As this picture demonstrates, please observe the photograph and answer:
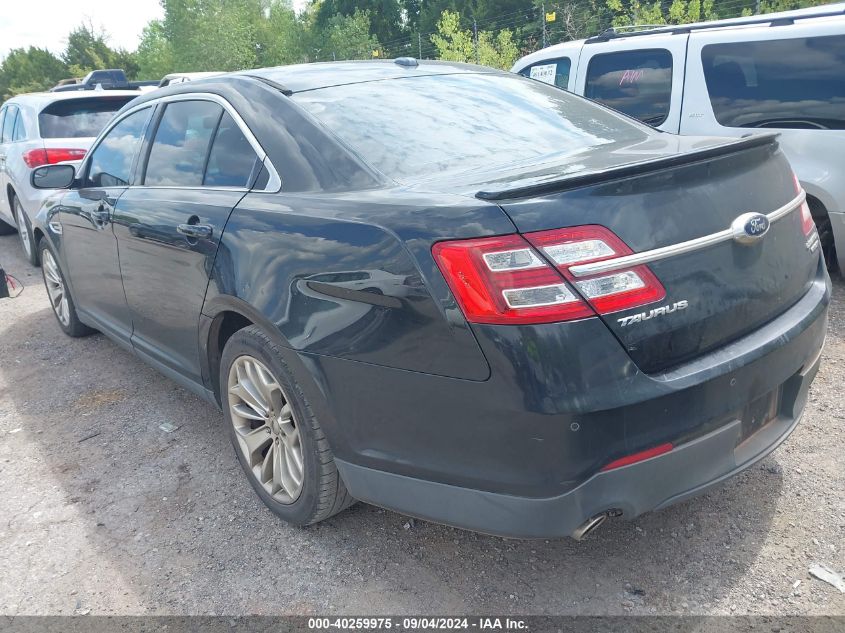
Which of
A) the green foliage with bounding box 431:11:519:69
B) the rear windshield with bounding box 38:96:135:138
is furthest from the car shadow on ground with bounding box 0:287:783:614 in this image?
the green foliage with bounding box 431:11:519:69

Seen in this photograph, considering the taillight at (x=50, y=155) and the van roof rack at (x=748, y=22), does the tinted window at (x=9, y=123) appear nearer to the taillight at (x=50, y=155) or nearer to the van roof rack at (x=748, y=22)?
the taillight at (x=50, y=155)

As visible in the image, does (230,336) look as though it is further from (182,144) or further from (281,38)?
(281,38)

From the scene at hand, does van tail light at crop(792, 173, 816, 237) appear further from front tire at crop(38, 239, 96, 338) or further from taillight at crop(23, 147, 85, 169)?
taillight at crop(23, 147, 85, 169)

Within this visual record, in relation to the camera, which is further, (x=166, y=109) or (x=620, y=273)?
(x=166, y=109)

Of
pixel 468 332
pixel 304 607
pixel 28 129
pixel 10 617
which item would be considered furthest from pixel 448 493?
pixel 28 129

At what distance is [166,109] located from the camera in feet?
11.7

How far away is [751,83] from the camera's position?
200 inches

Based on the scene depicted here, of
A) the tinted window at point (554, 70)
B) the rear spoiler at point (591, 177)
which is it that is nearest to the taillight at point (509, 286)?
the rear spoiler at point (591, 177)

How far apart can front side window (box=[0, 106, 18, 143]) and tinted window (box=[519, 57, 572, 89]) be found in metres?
5.63

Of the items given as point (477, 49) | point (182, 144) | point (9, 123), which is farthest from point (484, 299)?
point (477, 49)

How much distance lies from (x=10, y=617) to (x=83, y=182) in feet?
9.18

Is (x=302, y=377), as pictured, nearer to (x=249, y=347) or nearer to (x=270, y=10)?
(x=249, y=347)

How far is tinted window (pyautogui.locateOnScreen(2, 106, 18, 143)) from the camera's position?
8.02 metres

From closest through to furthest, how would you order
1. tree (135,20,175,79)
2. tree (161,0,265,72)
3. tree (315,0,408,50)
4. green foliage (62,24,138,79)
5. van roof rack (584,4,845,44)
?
van roof rack (584,4,845,44) < tree (161,0,265,72) < tree (135,20,175,79) < tree (315,0,408,50) < green foliage (62,24,138,79)
